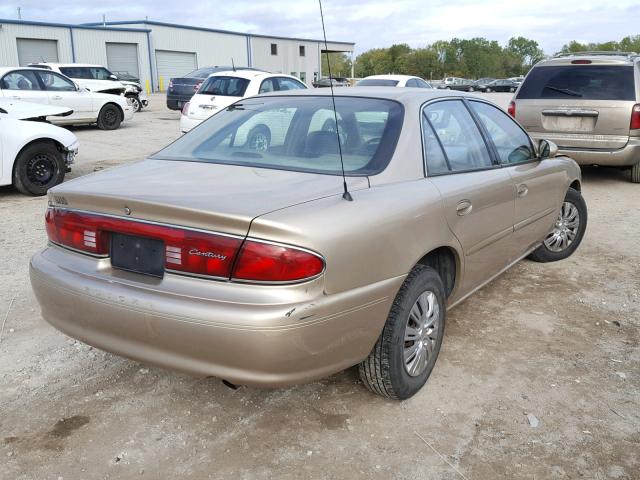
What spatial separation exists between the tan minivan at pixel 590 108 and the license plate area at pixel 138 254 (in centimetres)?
731

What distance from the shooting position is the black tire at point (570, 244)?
17.6 ft

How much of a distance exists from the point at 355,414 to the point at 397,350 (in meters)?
0.40

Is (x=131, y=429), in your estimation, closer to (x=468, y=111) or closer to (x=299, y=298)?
(x=299, y=298)

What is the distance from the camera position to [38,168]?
812 centimetres

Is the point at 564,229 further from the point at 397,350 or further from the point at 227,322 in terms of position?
the point at 227,322

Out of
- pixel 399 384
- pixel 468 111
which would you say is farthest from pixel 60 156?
pixel 399 384

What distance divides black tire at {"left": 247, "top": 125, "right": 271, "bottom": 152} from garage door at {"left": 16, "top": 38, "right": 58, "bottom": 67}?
37.7m

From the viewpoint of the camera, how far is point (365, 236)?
262cm

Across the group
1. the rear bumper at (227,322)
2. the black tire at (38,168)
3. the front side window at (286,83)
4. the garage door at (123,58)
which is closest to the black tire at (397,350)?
the rear bumper at (227,322)

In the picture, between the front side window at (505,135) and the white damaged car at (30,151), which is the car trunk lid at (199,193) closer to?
the front side window at (505,135)

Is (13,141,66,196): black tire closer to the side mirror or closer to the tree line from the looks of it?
the side mirror

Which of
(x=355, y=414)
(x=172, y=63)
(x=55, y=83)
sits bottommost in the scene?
(x=355, y=414)

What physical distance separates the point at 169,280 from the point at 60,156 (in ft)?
21.6

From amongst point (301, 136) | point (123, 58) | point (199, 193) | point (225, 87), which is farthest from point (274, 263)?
point (123, 58)
